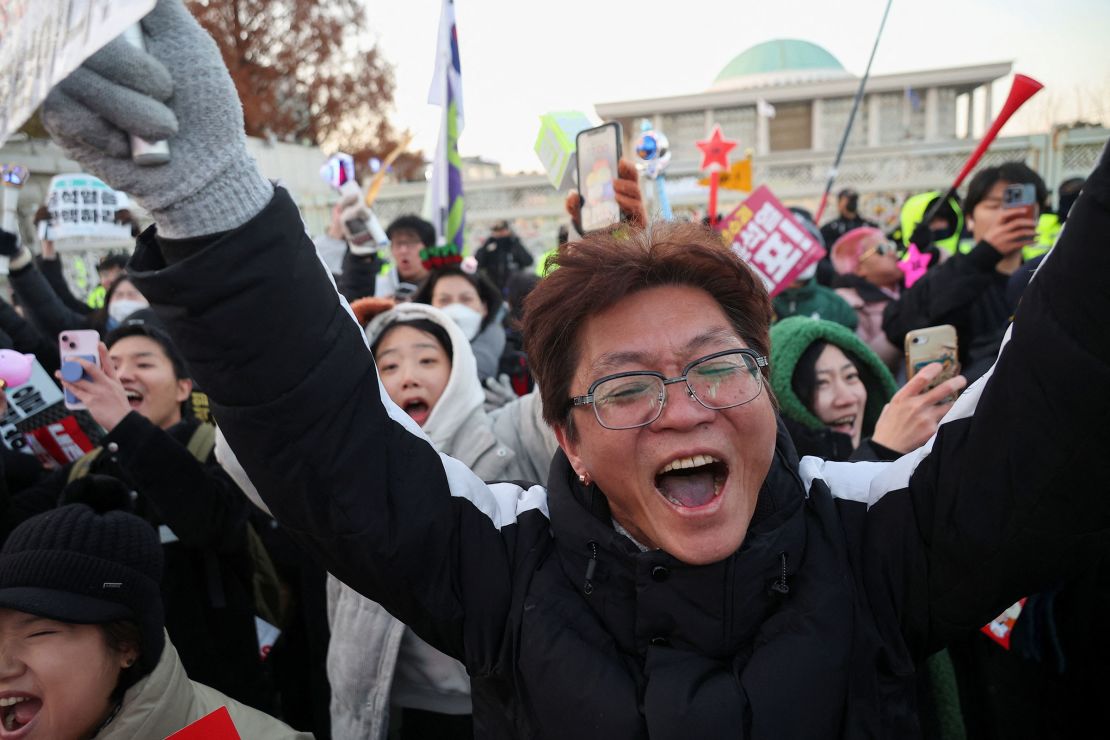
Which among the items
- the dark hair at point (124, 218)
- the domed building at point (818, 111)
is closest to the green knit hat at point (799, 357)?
the dark hair at point (124, 218)

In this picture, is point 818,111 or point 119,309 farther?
point 818,111

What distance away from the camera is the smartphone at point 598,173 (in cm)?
231

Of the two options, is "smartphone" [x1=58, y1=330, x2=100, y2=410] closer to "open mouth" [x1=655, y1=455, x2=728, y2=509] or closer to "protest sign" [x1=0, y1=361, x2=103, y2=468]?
"protest sign" [x1=0, y1=361, x2=103, y2=468]

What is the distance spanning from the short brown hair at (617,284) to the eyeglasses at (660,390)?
0.36 feet

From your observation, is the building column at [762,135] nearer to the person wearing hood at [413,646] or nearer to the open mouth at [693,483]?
the person wearing hood at [413,646]

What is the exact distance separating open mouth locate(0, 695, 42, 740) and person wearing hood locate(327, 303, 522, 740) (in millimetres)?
650

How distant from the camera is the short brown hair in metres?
1.34

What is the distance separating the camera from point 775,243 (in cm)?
369

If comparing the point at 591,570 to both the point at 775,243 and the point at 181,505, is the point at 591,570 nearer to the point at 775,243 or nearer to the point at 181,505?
the point at 181,505

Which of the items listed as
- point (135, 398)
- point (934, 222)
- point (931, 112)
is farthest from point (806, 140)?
point (135, 398)

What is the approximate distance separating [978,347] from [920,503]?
2117 mm

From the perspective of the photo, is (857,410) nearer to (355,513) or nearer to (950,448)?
(950,448)

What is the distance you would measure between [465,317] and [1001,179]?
246cm

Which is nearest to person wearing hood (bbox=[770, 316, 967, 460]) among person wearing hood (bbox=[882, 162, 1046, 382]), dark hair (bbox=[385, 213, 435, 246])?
person wearing hood (bbox=[882, 162, 1046, 382])
